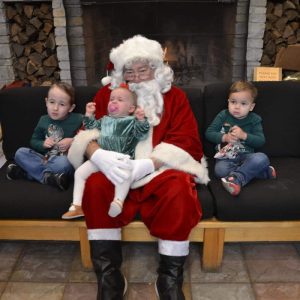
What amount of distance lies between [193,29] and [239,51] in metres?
0.54

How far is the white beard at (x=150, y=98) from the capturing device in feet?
6.37

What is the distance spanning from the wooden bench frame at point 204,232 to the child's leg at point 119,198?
0.15 metres

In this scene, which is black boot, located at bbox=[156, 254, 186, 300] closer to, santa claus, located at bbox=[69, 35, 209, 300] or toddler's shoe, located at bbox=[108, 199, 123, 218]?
santa claus, located at bbox=[69, 35, 209, 300]

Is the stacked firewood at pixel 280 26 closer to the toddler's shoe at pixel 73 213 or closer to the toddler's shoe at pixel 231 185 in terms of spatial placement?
the toddler's shoe at pixel 231 185

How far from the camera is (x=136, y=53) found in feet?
6.40

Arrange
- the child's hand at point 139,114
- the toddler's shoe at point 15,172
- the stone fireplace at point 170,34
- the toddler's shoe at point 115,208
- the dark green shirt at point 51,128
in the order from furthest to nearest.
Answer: the stone fireplace at point 170,34, the dark green shirt at point 51,128, the toddler's shoe at point 15,172, the child's hand at point 139,114, the toddler's shoe at point 115,208

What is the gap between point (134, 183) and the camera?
5.79ft

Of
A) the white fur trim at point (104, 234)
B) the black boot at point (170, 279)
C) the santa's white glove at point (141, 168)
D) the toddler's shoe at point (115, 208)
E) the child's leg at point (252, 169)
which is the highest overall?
the santa's white glove at point (141, 168)

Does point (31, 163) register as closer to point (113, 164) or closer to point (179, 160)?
point (113, 164)

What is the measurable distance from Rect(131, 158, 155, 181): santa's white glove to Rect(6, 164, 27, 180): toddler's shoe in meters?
0.61

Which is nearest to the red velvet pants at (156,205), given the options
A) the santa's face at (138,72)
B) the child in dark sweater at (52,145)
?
the child in dark sweater at (52,145)

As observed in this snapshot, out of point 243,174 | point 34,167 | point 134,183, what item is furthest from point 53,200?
point 243,174

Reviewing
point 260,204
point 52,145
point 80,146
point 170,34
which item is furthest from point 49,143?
point 170,34

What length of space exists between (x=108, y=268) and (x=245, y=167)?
Answer: 2.60ft
